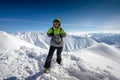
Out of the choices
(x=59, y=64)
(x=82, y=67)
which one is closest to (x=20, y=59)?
(x=59, y=64)

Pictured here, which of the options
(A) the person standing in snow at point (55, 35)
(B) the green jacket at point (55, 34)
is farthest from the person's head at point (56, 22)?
(B) the green jacket at point (55, 34)

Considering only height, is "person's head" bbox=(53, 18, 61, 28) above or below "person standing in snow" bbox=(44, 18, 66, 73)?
above

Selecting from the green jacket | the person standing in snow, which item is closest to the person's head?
the person standing in snow

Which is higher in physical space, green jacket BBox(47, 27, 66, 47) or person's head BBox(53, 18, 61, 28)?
person's head BBox(53, 18, 61, 28)

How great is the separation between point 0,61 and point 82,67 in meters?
6.90

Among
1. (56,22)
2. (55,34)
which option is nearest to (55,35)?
(55,34)

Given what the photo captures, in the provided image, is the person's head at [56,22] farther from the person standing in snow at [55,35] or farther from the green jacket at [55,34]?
the green jacket at [55,34]

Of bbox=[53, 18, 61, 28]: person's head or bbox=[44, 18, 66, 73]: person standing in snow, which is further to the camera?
bbox=[44, 18, 66, 73]: person standing in snow

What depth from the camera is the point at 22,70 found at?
29.3ft

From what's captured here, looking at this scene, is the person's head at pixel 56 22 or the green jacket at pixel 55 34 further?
the green jacket at pixel 55 34

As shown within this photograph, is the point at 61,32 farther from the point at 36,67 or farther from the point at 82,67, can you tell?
the point at 36,67

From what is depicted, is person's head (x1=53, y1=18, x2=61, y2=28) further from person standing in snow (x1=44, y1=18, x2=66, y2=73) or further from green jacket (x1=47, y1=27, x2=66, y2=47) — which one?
green jacket (x1=47, y1=27, x2=66, y2=47)

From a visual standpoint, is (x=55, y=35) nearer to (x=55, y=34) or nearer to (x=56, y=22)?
(x=55, y=34)

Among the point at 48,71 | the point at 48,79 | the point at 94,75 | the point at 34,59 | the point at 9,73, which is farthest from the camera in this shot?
the point at 34,59
